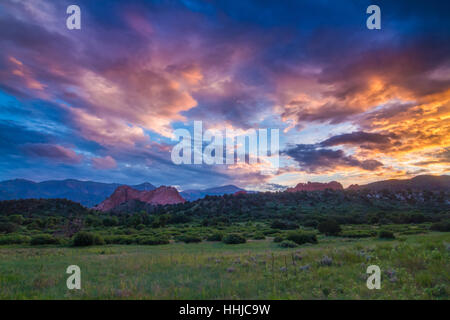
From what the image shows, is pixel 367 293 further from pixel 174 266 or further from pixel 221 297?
→ pixel 174 266

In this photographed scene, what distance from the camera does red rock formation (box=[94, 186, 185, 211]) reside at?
159 m

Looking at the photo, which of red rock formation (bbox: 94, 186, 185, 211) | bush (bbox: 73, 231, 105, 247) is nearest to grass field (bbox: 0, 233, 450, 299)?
bush (bbox: 73, 231, 105, 247)

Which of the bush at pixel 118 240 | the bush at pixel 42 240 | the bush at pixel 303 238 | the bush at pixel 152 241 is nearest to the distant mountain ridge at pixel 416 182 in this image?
the bush at pixel 303 238

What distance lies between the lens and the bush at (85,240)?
81.4 feet

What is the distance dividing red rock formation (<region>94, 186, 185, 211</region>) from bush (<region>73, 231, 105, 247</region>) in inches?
5528

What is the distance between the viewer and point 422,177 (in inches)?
7008

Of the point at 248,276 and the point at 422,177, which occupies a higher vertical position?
the point at 422,177

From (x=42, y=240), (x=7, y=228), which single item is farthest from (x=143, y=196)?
(x=42, y=240)

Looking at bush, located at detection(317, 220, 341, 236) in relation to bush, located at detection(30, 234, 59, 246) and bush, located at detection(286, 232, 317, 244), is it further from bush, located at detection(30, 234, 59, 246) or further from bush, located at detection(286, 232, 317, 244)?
bush, located at detection(30, 234, 59, 246)

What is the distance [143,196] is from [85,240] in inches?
5922

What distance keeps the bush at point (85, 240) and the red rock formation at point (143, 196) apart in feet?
461
